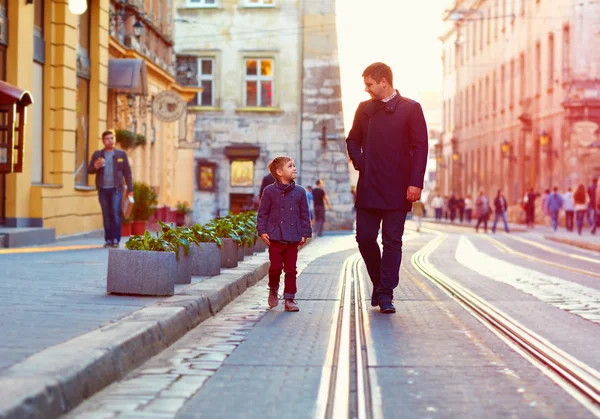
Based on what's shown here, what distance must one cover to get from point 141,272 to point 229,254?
3701 millimetres

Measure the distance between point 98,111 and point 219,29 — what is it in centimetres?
1836

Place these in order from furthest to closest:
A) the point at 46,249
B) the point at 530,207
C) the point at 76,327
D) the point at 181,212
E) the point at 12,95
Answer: the point at 530,207 < the point at 181,212 < the point at 46,249 < the point at 12,95 < the point at 76,327

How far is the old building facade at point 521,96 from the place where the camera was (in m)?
44.3

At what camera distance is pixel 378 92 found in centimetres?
930

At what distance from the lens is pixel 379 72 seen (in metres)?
9.32

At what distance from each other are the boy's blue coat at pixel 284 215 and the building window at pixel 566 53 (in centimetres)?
3717

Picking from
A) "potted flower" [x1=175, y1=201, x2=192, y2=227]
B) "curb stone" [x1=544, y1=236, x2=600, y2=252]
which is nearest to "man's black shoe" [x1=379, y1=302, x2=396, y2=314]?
"curb stone" [x1=544, y1=236, x2=600, y2=252]

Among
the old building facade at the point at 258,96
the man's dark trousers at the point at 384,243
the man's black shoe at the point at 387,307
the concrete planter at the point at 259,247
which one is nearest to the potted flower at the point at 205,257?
the man's dark trousers at the point at 384,243

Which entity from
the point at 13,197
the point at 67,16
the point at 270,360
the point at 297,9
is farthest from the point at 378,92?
the point at 297,9

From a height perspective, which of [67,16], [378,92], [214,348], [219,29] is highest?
[219,29]

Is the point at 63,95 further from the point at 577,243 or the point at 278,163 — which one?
the point at 577,243

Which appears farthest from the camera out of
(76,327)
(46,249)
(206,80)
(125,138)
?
(206,80)

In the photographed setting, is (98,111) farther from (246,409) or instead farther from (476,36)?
(476,36)

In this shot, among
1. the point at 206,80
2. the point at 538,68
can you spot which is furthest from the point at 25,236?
the point at 538,68
